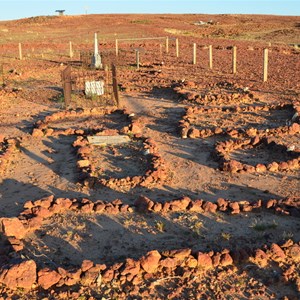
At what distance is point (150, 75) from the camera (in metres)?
21.9

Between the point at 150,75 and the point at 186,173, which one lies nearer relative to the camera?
the point at 186,173

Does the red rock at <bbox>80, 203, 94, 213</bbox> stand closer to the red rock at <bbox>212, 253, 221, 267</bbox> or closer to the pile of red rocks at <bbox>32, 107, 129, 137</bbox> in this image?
the red rock at <bbox>212, 253, 221, 267</bbox>

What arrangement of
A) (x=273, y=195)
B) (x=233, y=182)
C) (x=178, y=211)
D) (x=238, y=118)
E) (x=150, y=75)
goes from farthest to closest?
(x=150, y=75) → (x=238, y=118) → (x=233, y=182) → (x=273, y=195) → (x=178, y=211)

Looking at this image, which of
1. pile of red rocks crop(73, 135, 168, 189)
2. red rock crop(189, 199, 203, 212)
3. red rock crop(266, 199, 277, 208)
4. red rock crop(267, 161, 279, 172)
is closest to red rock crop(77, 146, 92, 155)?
pile of red rocks crop(73, 135, 168, 189)

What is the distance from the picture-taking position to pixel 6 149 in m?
10.7

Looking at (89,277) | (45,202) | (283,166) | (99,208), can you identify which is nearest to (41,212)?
(45,202)

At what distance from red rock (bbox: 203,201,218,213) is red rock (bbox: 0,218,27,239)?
2.85 m

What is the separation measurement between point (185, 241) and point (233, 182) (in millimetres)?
2549

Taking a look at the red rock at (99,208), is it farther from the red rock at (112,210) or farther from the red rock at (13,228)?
the red rock at (13,228)

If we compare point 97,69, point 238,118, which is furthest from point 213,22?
point 238,118

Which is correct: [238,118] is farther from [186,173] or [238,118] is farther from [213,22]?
[213,22]

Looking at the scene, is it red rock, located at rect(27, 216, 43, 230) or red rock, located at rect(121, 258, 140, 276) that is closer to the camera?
red rock, located at rect(121, 258, 140, 276)

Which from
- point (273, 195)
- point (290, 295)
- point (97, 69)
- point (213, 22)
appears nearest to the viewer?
point (290, 295)

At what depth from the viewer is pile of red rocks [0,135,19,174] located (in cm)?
982
